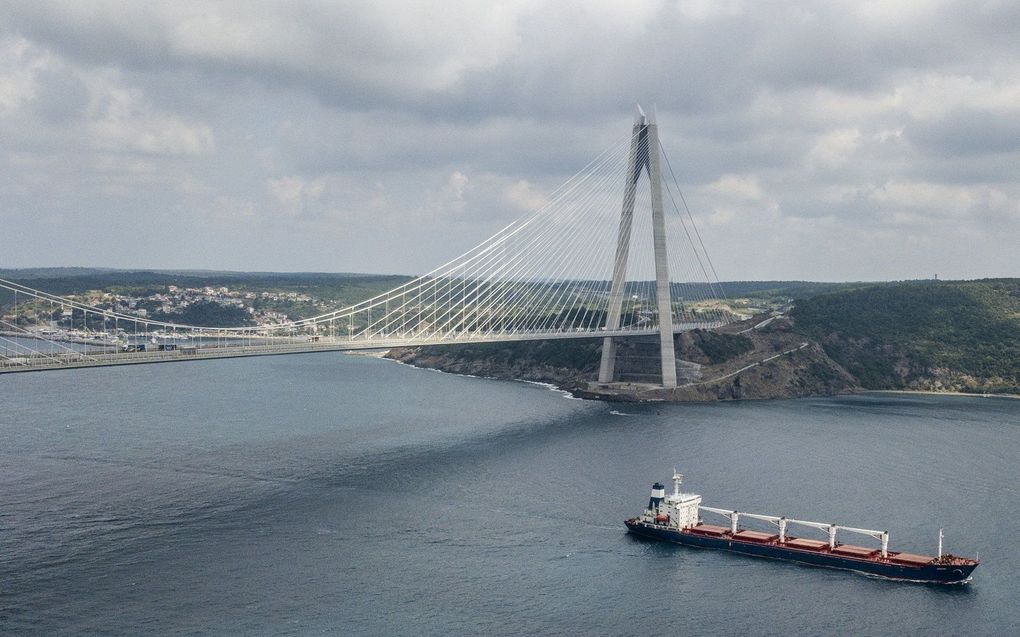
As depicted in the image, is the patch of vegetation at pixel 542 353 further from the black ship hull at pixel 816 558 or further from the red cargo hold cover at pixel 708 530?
the black ship hull at pixel 816 558

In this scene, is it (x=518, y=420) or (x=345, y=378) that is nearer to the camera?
(x=518, y=420)

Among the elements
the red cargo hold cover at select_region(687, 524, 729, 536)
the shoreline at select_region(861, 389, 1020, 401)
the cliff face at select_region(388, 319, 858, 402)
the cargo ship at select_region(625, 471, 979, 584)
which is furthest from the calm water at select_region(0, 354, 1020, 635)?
the shoreline at select_region(861, 389, 1020, 401)

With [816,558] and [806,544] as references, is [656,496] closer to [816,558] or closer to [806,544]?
[806,544]

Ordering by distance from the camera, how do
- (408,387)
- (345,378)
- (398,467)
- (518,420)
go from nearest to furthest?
(398,467) → (518,420) → (408,387) → (345,378)

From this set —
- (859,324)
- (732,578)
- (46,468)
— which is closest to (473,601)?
(732,578)

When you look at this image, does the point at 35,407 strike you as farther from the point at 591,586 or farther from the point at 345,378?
the point at 591,586
